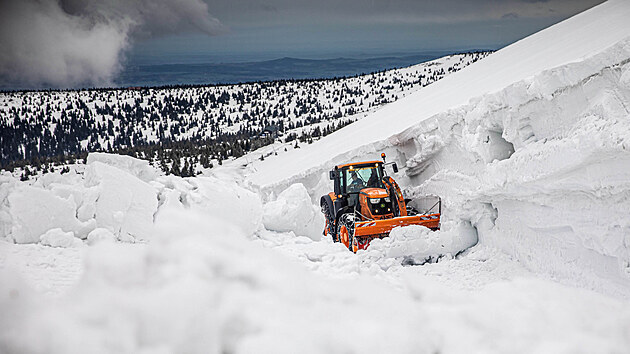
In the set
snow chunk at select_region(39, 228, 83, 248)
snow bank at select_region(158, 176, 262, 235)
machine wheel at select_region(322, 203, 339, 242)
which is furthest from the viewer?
machine wheel at select_region(322, 203, 339, 242)

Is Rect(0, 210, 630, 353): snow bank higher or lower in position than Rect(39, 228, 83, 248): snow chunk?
lower

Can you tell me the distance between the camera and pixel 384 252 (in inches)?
286

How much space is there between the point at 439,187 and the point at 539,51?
6.38 meters

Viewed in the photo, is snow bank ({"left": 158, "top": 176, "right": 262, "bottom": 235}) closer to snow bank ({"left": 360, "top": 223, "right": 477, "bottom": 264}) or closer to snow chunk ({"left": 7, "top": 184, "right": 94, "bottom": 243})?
snow chunk ({"left": 7, "top": 184, "right": 94, "bottom": 243})

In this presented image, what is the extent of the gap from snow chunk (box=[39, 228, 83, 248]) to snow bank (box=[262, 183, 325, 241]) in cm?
337

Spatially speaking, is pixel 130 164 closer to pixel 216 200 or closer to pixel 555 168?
pixel 216 200

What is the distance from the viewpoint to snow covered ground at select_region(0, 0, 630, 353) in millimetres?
1387

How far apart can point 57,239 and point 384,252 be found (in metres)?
5.23

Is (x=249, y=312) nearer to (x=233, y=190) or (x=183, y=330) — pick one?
(x=183, y=330)

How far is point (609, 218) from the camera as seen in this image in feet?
15.6

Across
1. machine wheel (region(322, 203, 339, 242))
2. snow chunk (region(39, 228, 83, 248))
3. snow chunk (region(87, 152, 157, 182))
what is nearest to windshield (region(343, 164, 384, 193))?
machine wheel (region(322, 203, 339, 242))

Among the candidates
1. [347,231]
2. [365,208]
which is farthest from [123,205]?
[365,208]

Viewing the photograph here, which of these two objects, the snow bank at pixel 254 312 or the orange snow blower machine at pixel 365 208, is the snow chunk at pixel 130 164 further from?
the snow bank at pixel 254 312

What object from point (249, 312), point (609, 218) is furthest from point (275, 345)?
point (609, 218)
